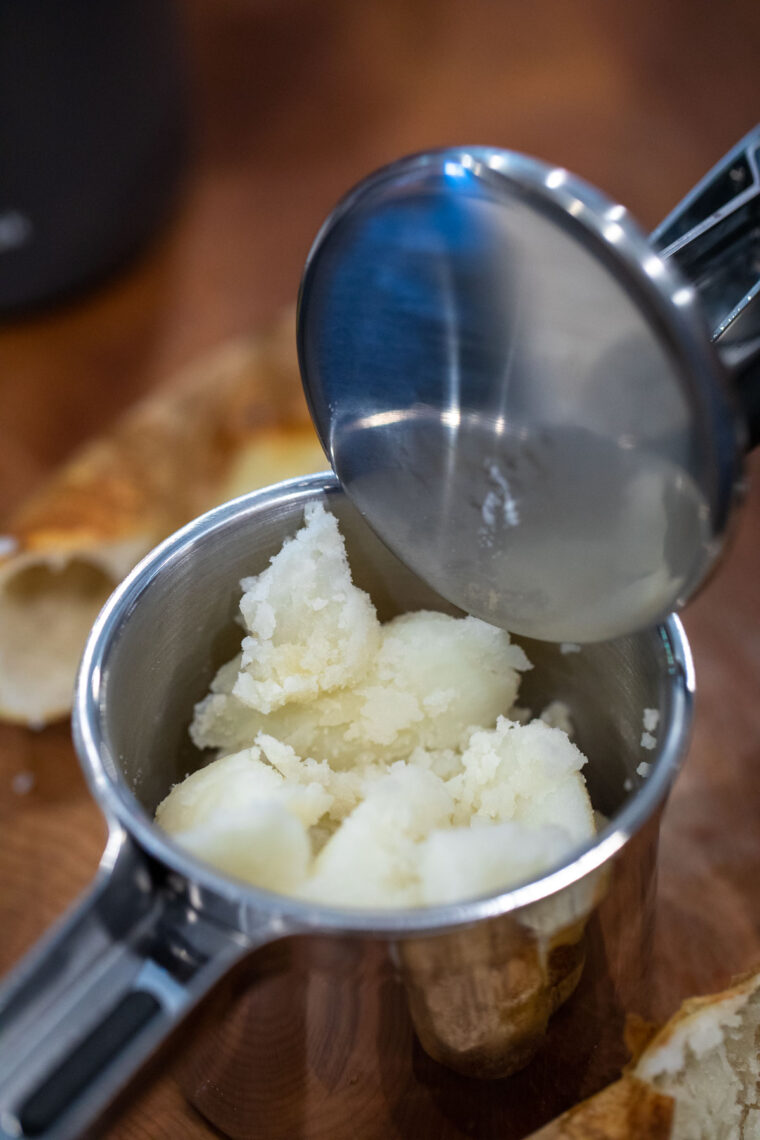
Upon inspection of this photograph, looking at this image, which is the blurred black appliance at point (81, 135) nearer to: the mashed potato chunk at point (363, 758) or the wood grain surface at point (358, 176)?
the wood grain surface at point (358, 176)

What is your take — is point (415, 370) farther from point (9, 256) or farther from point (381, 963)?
point (9, 256)

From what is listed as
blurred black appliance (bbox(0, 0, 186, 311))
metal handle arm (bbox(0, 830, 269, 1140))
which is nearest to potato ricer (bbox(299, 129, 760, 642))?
metal handle arm (bbox(0, 830, 269, 1140))

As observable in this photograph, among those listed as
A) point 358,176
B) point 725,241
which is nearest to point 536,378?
point 725,241

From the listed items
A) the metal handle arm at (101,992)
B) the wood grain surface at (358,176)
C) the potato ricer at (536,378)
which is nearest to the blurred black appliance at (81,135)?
the wood grain surface at (358,176)

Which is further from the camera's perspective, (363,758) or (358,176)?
(358,176)

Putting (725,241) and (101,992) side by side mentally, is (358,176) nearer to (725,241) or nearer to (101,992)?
(725,241)
